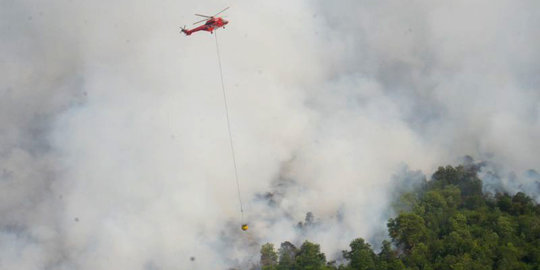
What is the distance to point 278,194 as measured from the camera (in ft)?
393

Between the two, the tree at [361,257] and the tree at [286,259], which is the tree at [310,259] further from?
the tree at [361,257]

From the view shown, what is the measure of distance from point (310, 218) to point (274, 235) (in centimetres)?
840

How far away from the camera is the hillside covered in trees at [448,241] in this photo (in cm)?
7012

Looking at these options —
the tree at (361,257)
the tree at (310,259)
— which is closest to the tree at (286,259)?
the tree at (310,259)

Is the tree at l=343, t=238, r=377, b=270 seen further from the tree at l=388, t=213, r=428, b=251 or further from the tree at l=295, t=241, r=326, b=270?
the tree at l=388, t=213, r=428, b=251

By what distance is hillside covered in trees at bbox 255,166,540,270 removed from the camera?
70.1 metres

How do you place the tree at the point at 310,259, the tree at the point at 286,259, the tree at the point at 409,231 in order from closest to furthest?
the tree at the point at 310,259 < the tree at the point at 286,259 < the tree at the point at 409,231

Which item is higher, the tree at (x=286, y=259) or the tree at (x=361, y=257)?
the tree at (x=286, y=259)

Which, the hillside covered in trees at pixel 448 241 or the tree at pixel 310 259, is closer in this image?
the hillside covered in trees at pixel 448 241

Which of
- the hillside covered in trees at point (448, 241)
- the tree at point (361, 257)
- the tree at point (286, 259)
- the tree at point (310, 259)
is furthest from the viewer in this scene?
the tree at point (286, 259)

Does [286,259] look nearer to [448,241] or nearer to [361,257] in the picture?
[361,257]

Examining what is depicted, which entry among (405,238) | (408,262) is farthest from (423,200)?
(408,262)

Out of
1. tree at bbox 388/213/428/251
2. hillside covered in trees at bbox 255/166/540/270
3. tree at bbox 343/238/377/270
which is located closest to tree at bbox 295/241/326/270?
hillside covered in trees at bbox 255/166/540/270

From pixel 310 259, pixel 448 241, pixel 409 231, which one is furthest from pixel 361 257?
pixel 448 241
